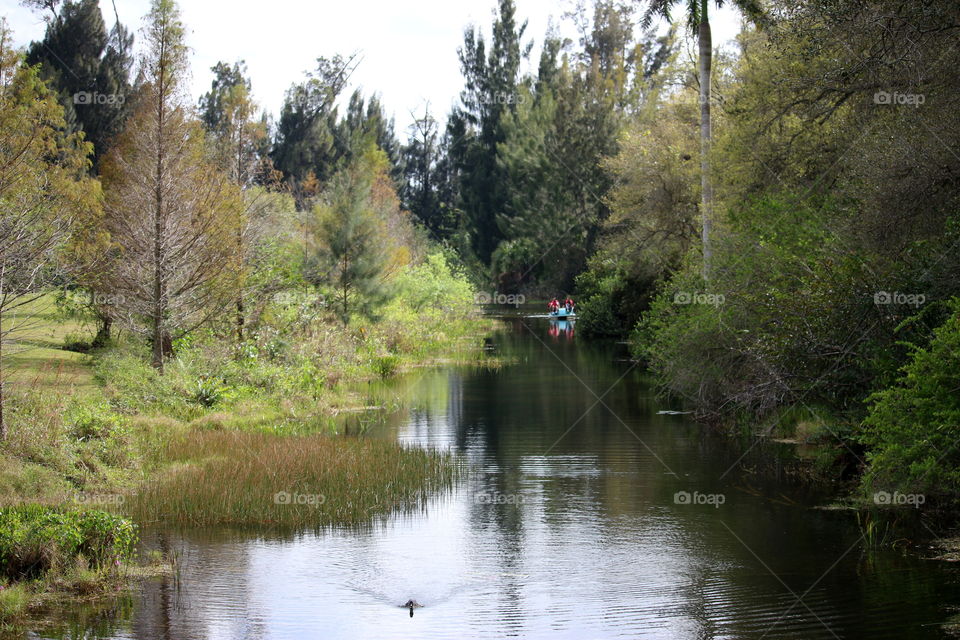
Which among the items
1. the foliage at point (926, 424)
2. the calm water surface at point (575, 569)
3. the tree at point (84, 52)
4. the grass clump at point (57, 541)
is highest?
the tree at point (84, 52)

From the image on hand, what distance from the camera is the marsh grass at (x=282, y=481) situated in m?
14.8

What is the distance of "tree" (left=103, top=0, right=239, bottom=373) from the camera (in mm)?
23125

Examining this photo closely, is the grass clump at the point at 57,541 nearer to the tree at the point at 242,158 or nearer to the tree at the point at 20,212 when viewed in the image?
the tree at the point at 20,212

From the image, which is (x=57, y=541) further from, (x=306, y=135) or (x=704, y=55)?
(x=306, y=135)

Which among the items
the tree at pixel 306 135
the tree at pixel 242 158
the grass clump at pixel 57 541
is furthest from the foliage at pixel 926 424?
the tree at pixel 306 135

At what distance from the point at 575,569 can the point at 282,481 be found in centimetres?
→ 562

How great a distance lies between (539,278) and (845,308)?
68369mm

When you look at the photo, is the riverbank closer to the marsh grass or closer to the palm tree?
the marsh grass

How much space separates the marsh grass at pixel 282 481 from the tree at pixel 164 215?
5.02m

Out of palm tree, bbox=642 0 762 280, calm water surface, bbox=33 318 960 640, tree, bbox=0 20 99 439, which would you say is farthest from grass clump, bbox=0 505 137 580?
palm tree, bbox=642 0 762 280

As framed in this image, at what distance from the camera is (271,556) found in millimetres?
13070

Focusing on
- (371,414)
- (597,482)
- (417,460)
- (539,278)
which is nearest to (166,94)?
(371,414)

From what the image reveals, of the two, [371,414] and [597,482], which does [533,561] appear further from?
[371,414]

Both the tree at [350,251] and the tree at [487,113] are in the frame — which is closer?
the tree at [350,251]
